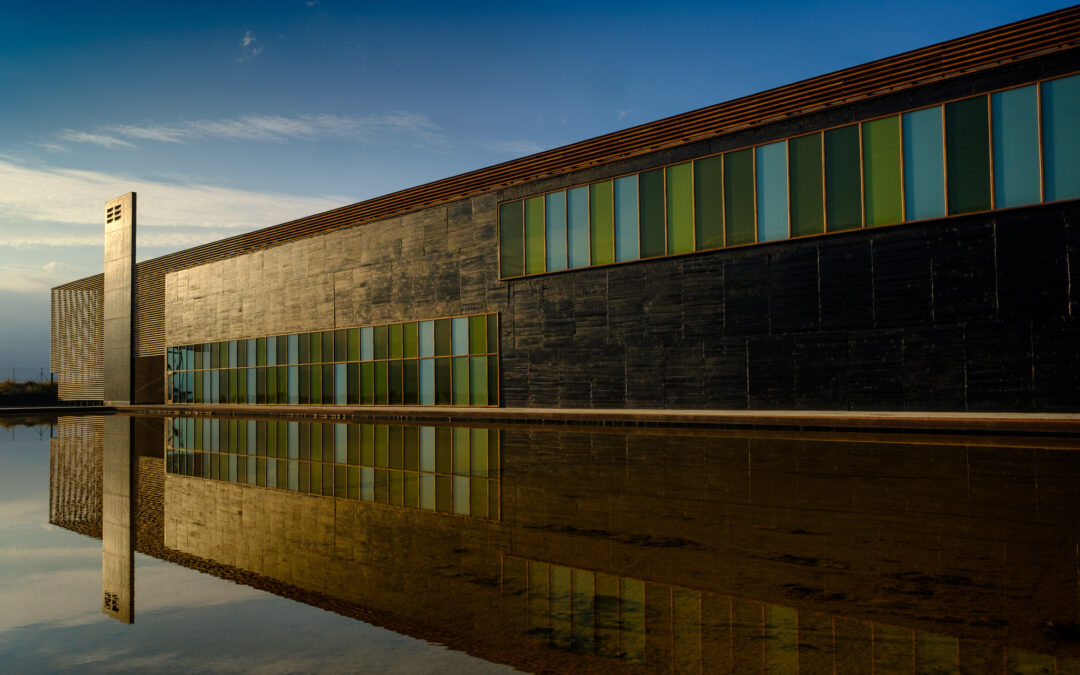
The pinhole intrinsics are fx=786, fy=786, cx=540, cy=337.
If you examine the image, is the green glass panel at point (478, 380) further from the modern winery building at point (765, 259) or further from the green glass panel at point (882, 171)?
the green glass panel at point (882, 171)

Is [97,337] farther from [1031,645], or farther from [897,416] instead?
[1031,645]

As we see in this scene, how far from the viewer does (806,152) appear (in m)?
22.9

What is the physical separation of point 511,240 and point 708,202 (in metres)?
8.75

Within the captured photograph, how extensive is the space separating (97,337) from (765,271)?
54417mm

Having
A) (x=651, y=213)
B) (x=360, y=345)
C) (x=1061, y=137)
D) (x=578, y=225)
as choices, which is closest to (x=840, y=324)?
(x=1061, y=137)

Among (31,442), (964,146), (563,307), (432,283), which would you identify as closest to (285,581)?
(31,442)

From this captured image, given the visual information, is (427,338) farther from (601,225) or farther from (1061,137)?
(1061,137)

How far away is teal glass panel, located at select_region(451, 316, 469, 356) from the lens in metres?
32.4

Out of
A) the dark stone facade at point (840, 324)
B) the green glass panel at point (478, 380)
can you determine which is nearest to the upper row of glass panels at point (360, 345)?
the green glass panel at point (478, 380)

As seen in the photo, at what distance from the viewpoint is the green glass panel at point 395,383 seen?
35.3 m

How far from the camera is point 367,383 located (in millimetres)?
37125

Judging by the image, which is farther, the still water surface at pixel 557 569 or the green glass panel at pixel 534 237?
the green glass panel at pixel 534 237

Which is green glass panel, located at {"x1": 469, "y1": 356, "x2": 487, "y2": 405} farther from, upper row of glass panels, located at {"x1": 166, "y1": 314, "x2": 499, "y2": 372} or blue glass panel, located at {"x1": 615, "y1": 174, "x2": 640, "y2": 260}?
blue glass panel, located at {"x1": 615, "y1": 174, "x2": 640, "y2": 260}

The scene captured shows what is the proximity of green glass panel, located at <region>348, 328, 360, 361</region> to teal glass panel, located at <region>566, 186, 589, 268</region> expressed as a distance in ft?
44.0
